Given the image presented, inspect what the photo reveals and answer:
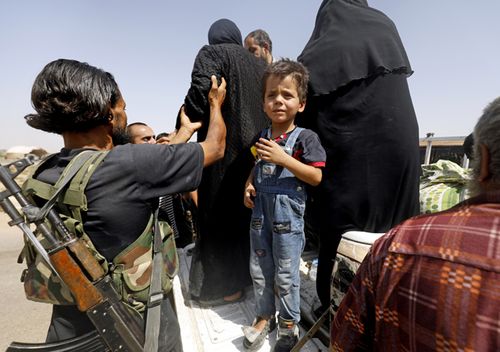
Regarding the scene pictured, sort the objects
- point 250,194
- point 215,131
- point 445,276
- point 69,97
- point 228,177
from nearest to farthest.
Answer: point 445,276 < point 69,97 < point 215,131 < point 250,194 < point 228,177

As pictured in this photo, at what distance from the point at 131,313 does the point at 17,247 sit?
295 inches

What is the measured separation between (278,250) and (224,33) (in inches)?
67.2

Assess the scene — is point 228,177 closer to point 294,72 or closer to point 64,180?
point 294,72

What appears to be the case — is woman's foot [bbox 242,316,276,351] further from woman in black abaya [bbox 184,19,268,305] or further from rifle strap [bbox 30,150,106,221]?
rifle strap [bbox 30,150,106,221]

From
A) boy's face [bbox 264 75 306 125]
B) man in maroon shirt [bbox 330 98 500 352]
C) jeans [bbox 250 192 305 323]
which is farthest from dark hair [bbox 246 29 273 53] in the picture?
man in maroon shirt [bbox 330 98 500 352]

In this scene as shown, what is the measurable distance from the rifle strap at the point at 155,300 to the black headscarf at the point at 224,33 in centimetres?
151

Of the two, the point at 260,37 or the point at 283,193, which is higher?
the point at 260,37

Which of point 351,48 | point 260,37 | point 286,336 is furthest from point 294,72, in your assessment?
point 260,37

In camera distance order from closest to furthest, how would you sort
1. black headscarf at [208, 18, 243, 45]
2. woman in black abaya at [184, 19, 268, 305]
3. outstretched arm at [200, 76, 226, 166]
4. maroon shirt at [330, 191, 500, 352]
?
maroon shirt at [330, 191, 500, 352] < outstretched arm at [200, 76, 226, 166] < woman in black abaya at [184, 19, 268, 305] < black headscarf at [208, 18, 243, 45]

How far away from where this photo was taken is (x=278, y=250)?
5.01 ft

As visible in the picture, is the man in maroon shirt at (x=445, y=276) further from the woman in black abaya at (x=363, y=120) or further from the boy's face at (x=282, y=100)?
the boy's face at (x=282, y=100)

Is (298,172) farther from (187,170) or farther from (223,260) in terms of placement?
(223,260)

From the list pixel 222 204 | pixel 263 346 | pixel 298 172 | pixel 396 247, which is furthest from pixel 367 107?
pixel 263 346

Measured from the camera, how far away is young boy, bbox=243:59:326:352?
57.7 inches
